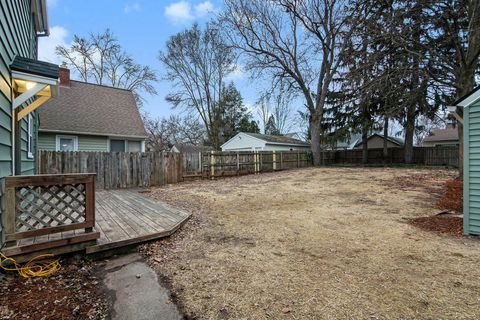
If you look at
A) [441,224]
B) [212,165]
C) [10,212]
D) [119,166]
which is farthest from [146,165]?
[441,224]

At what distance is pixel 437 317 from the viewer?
214 centimetres

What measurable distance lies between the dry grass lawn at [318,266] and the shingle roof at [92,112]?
913cm

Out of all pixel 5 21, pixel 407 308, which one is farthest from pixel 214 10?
pixel 407 308

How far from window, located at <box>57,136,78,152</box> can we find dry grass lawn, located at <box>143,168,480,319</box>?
9021 mm

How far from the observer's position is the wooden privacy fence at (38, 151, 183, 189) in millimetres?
8844

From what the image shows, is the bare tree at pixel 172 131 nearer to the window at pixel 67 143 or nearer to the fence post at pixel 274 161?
the fence post at pixel 274 161

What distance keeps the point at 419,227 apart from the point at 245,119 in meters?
29.6

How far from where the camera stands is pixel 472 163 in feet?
13.9

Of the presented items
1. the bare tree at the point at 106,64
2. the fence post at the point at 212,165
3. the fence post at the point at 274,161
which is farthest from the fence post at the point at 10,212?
the bare tree at the point at 106,64

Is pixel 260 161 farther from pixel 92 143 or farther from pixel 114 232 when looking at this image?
pixel 114 232

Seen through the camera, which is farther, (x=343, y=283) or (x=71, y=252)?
(x=71, y=252)

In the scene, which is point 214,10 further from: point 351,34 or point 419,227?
point 419,227

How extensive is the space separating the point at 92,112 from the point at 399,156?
24.7 metres

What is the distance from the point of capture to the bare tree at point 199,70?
80.7 feet
